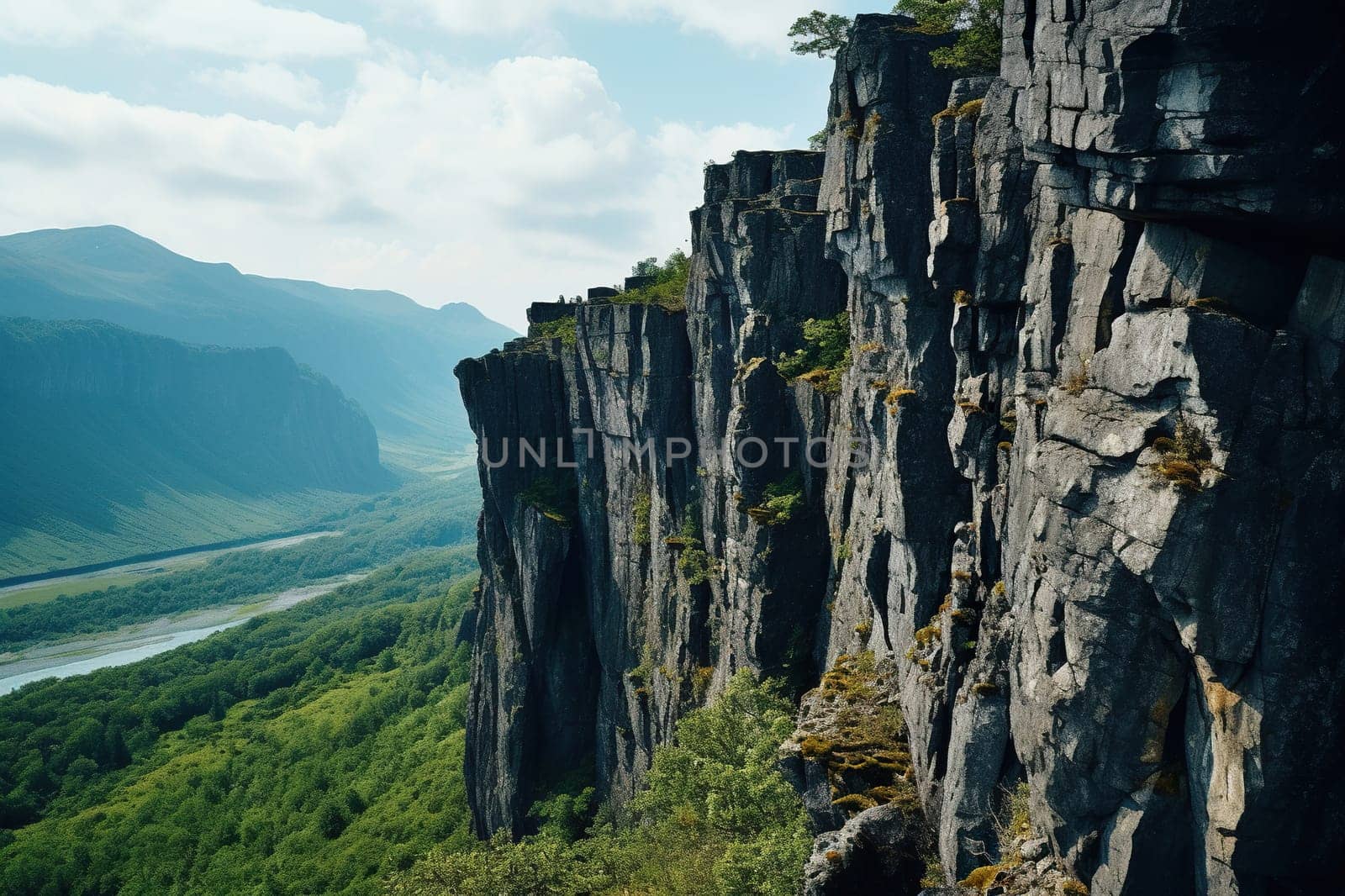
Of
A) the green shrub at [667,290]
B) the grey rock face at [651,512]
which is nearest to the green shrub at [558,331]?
the grey rock face at [651,512]

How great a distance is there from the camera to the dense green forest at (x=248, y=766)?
244 ft

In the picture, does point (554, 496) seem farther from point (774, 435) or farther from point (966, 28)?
point (966, 28)

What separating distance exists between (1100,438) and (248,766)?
104 m

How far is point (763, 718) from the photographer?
1447 inches

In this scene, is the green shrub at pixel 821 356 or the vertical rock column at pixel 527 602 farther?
the vertical rock column at pixel 527 602

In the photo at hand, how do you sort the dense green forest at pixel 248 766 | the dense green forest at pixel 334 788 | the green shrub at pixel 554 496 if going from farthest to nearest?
the dense green forest at pixel 248 766 < the green shrub at pixel 554 496 < the dense green forest at pixel 334 788

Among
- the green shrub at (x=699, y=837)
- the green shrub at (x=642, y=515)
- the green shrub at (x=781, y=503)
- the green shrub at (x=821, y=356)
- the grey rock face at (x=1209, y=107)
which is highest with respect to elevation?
the grey rock face at (x=1209, y=107)

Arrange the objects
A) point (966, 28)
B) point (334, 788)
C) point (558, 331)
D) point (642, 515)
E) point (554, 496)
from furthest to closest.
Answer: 1. point (334, 788)
2. point (558, 331)
3. point (554, 496)
4. point (642, 515)
5. point (966, 28)

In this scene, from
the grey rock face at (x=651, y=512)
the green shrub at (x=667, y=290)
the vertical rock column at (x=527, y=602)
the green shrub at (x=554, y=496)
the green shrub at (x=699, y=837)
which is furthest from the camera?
the green shrub at (x=554, y=496)

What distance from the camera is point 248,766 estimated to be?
310ft

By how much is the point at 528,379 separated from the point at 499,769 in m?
31.1

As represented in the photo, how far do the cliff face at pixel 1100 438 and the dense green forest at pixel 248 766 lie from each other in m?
53.6

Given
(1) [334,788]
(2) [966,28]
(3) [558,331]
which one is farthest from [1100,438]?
(1) [334,788]

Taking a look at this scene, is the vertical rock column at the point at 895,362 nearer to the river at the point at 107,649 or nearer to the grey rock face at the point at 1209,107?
the grey rock face at the point at 1209,107
